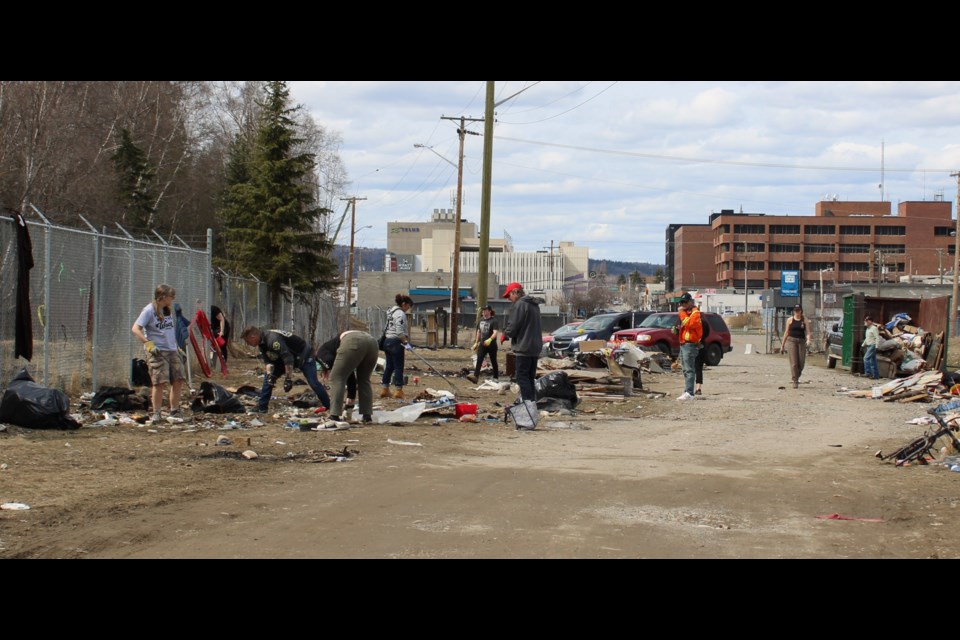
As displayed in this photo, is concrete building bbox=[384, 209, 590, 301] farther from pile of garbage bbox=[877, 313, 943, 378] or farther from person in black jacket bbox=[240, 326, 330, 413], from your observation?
person in black jacket bbox=[240, 326, 330, 413]

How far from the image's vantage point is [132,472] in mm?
9312

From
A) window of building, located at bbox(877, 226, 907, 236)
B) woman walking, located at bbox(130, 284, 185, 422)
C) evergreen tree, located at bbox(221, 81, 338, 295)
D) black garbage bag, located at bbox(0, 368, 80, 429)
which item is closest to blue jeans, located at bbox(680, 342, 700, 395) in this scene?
woman walking, located at bbox(130, 284, 185, 422)

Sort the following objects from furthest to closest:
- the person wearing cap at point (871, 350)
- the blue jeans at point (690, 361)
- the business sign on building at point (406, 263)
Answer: the business sign on building at point (406, 263), the person wearing cap at point (871, 350), the blue jeans at point (690, 361)

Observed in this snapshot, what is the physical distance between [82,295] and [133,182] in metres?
31.9

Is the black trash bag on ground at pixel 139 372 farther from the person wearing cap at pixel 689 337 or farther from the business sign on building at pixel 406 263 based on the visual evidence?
the business sign on building at pixel 406 263

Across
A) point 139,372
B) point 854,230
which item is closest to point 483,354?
point 139,372

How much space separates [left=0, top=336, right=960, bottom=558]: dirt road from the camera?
21.6 feet

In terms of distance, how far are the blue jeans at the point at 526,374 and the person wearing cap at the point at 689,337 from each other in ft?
16.0

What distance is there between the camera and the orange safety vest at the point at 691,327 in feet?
59.1

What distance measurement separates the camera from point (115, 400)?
13.8 m

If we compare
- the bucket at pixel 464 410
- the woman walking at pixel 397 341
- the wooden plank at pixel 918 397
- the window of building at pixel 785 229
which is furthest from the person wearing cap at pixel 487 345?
the window of building at pixel 785 229

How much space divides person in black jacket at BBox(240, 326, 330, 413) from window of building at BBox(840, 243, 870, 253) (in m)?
130

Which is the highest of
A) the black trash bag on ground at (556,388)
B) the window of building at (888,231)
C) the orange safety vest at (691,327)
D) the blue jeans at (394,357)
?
the window of building at (888,231)
